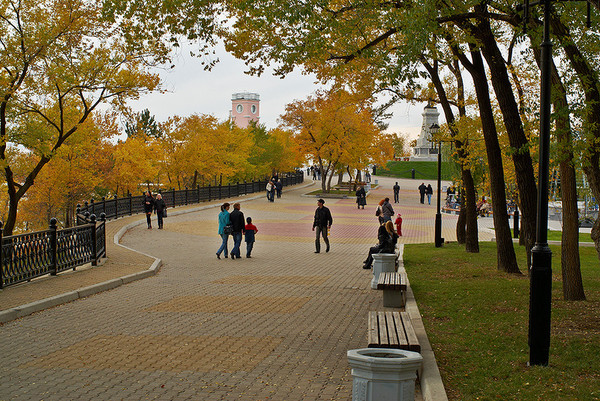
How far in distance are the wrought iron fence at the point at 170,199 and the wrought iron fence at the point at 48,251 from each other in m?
3.39

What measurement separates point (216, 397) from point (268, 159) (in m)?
61.7

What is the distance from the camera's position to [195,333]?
883 centimetres

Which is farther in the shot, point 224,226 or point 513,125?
point 224,226

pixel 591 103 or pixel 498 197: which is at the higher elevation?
pixel 591 103

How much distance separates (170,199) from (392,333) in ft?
116

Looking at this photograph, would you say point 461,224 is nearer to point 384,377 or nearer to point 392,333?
point 392,333

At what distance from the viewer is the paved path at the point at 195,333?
21.1 feet

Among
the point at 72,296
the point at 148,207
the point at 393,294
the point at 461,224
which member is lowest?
the point at 72,296

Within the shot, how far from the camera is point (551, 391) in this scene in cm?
574

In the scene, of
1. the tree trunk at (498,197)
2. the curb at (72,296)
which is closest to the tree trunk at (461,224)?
the tree trunk at (498,197)

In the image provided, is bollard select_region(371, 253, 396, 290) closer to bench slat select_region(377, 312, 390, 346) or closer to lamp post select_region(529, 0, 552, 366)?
bench slat select_region(377, 312, 390, 346)

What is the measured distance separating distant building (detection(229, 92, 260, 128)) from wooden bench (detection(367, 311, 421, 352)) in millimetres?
145002

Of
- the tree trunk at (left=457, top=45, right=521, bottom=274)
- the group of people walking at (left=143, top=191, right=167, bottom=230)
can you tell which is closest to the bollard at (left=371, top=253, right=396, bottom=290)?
the tree trunk at (left=457, top=45, right=521, bottom=274)

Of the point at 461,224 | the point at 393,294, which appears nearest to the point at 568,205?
the point at 393,294
